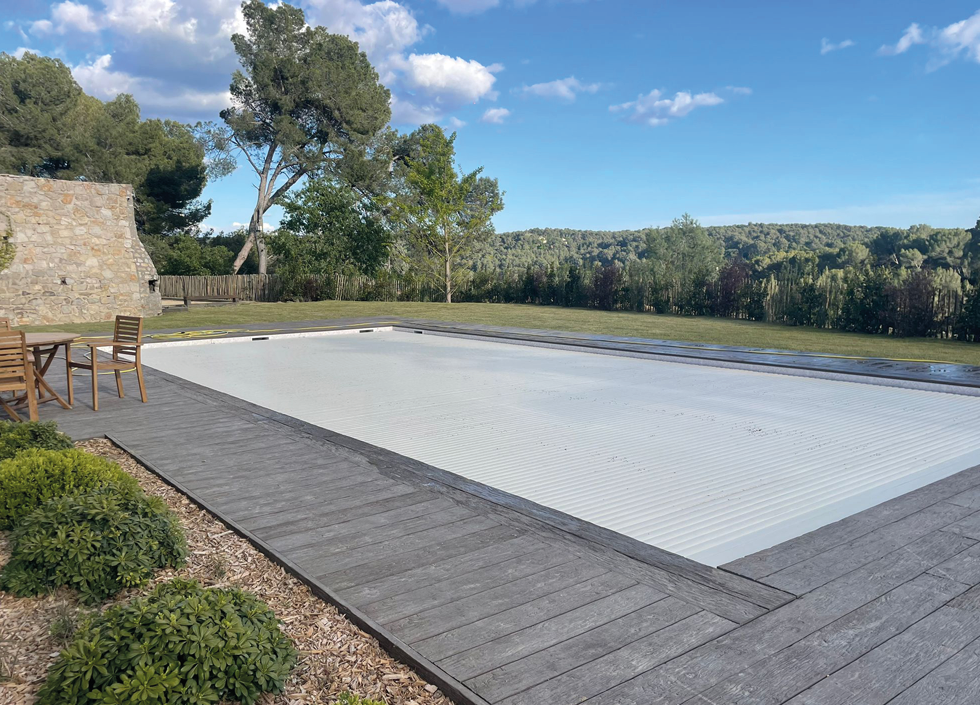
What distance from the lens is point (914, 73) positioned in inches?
1006

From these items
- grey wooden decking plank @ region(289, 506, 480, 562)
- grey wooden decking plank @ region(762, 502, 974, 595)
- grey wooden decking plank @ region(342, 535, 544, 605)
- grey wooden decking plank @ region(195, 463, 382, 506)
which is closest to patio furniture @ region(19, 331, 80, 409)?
grey wooden decking plank @ region(195, 463, 382, 506)

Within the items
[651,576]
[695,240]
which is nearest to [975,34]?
[695,240]

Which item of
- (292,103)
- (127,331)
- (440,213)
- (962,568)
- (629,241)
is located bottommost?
(962,568)

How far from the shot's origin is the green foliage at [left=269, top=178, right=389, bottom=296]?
25359 mm

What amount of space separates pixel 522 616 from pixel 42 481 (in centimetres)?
234

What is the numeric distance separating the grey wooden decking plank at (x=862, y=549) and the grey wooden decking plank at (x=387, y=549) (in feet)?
4.17

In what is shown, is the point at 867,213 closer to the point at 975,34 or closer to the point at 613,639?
the point at 975,34

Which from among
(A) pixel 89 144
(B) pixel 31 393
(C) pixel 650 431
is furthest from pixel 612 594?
(A) pixel 89 144

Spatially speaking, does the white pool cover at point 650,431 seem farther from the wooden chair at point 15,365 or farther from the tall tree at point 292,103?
the tall tree at point 292,103

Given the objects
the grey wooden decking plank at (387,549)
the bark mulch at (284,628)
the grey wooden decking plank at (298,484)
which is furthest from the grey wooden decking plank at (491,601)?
the grey wooden decking plank at (298,484)

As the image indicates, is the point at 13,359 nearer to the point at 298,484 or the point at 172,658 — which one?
the point at 298,484

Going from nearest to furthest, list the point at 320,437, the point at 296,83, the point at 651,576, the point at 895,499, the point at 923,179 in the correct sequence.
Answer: the point at 651,576, the point at 895,499, the point at 320,437, the point at 296,83, the point at 923,179

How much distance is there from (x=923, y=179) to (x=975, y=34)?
11.4 metres

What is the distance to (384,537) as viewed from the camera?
9.84ft
